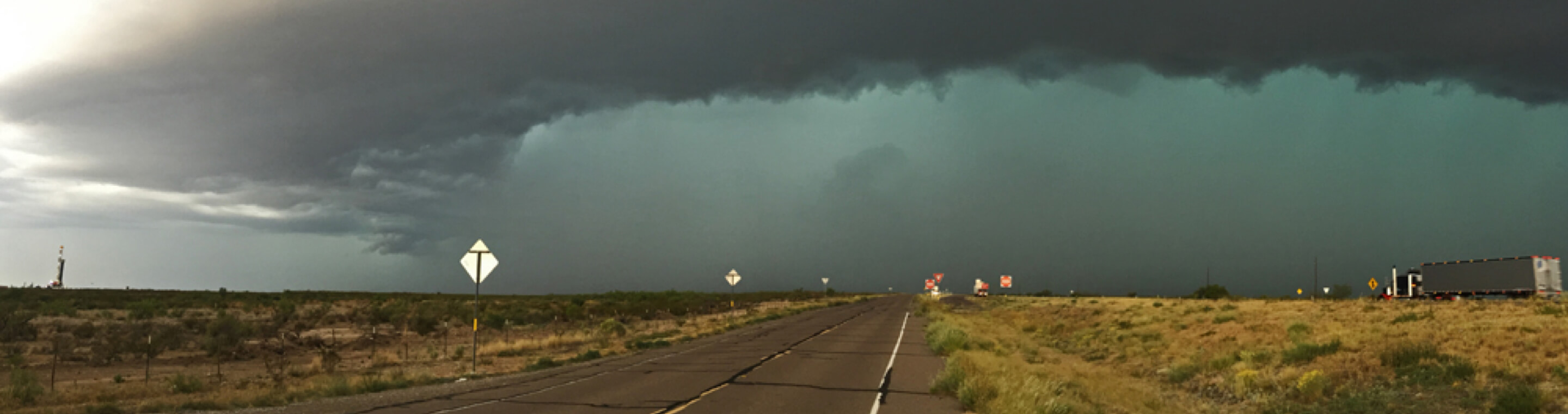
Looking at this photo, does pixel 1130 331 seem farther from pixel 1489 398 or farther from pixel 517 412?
pixel 517 412

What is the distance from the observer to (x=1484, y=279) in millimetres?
45188

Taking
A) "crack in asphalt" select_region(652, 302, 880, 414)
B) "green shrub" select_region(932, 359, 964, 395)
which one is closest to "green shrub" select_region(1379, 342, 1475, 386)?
"green shrub" select_region(932, 359, 964, 395)

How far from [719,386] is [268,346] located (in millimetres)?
29373

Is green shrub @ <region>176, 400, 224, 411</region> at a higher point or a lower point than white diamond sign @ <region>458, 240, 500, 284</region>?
lower

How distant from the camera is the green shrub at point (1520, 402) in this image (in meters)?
12.9

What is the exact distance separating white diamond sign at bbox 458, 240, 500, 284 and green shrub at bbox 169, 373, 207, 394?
7.23 metres

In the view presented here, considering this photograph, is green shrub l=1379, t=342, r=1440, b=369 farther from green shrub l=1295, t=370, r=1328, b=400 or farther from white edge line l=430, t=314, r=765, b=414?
white edge line l=430, t=314, r=765, b=414

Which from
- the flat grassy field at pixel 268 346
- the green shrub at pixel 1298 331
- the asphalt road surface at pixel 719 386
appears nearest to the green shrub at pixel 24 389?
the flat grassy field at pixel 268 346

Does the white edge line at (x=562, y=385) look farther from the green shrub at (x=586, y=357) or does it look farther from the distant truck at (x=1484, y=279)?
the distant truck at (x=1484, y=279)

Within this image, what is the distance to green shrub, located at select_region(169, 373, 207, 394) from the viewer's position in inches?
792

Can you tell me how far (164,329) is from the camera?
3894 cm

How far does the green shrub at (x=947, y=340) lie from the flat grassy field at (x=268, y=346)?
1157 centimetres

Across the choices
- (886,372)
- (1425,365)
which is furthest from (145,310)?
(1425,365)

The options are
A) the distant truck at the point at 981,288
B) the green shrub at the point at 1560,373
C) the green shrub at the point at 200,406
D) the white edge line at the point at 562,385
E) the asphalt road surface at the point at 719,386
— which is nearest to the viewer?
the green shrub at the point at 1560,373
